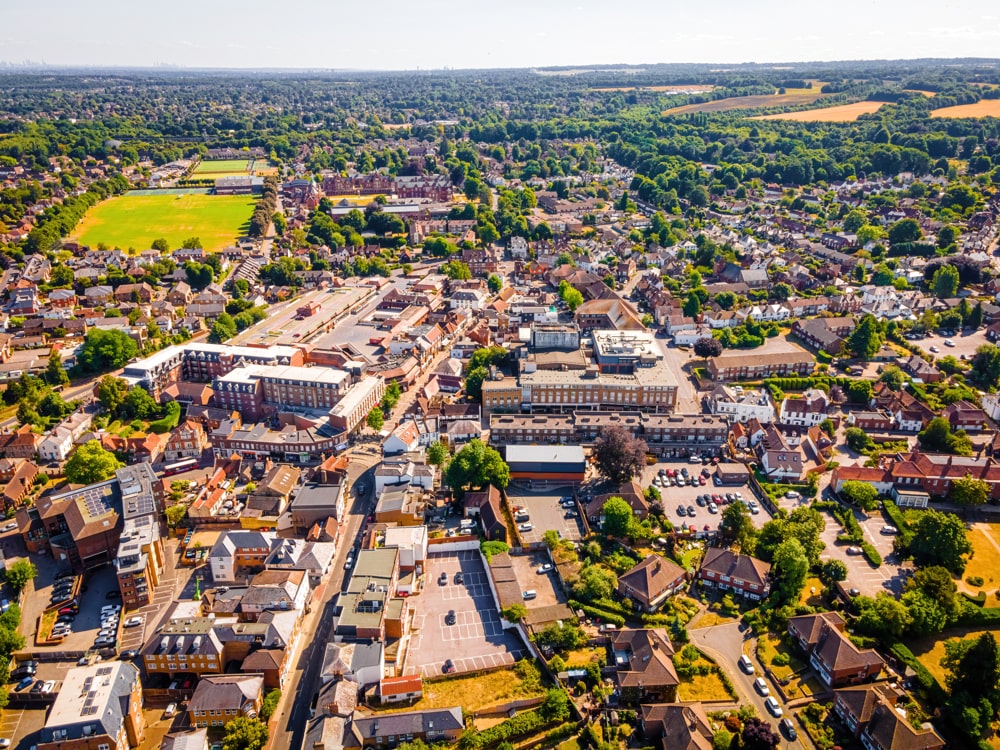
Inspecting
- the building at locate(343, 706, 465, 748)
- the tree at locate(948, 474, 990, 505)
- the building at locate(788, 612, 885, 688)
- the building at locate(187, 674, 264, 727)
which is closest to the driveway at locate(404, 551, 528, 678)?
the building at locate(343, 706, 465, 748)

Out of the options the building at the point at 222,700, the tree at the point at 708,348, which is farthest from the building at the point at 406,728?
the tree at the point at 708,348

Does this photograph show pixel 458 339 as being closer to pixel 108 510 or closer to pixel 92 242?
pixel 108 510

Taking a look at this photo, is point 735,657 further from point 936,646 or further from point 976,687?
point 936,646

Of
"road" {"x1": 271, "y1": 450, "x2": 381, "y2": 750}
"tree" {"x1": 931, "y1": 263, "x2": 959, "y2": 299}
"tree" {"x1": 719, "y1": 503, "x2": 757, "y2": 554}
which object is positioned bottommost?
"road" {"x1": 271, "y1": 450, "x2": 381, "y2": 750}

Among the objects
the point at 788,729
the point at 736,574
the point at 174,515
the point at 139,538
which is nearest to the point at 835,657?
the point at 788,729

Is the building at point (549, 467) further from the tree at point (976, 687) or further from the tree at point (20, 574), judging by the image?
the tree at point (20, 574)

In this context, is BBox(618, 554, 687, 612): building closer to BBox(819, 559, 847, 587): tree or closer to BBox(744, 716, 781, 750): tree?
BBox(819, 559, 847, 587): tree
